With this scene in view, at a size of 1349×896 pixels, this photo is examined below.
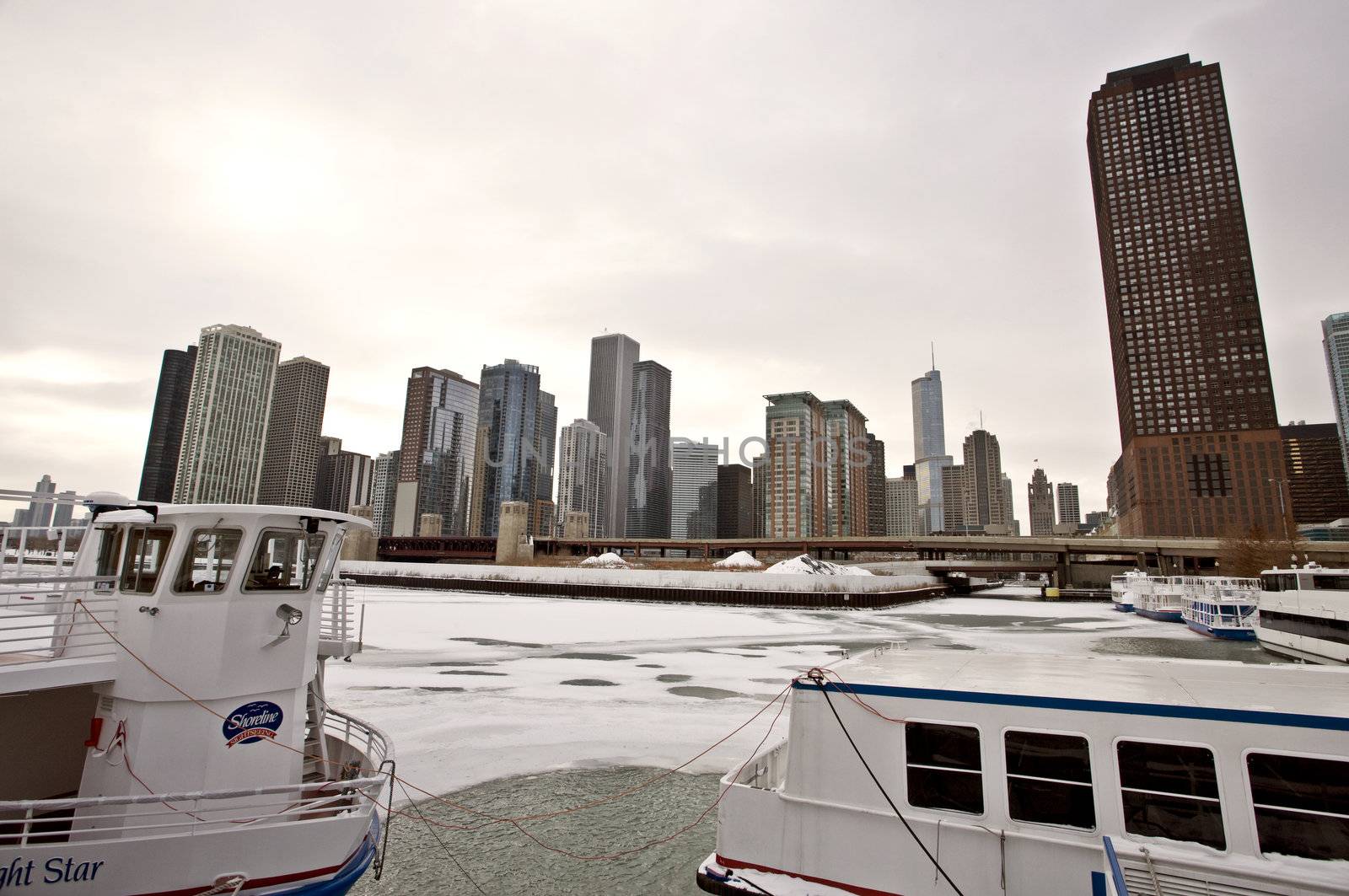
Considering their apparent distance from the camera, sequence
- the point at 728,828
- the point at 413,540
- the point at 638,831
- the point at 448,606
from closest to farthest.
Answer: the point at 728,828
the point at 638,831
the point at 448,606
the point at 413,540

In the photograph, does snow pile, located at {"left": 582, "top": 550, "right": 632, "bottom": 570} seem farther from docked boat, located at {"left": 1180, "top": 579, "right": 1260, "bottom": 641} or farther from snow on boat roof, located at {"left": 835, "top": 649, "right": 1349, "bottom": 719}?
snow on boat roof, located at {"left": 835, "top": 649, "right": 1349, "bottom": 719}

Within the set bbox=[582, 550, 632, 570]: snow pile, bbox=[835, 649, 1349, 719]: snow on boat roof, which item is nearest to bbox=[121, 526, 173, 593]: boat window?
bbox=[835, 649, 1349, 719]: snow on boat roof

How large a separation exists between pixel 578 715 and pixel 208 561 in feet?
41.4

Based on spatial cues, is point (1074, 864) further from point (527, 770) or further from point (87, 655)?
point (87, 655)

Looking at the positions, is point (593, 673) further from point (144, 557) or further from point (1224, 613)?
point (1224, 613)

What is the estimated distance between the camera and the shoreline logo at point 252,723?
8.77m

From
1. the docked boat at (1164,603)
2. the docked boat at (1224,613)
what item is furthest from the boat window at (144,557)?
the docked boat at (1164,603)

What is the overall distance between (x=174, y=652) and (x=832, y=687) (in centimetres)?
877

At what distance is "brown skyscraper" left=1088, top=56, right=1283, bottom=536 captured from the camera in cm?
17388

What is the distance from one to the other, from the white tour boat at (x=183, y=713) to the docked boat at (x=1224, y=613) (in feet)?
178

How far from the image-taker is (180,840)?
24.3ft

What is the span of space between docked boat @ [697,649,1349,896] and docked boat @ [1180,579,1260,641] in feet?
155

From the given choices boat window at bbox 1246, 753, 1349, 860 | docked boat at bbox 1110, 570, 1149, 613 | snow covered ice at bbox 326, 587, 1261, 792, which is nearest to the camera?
boat window at bbox 1246, 753, 1349, 860

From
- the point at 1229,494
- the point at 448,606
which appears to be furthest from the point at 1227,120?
the point at 448,606
